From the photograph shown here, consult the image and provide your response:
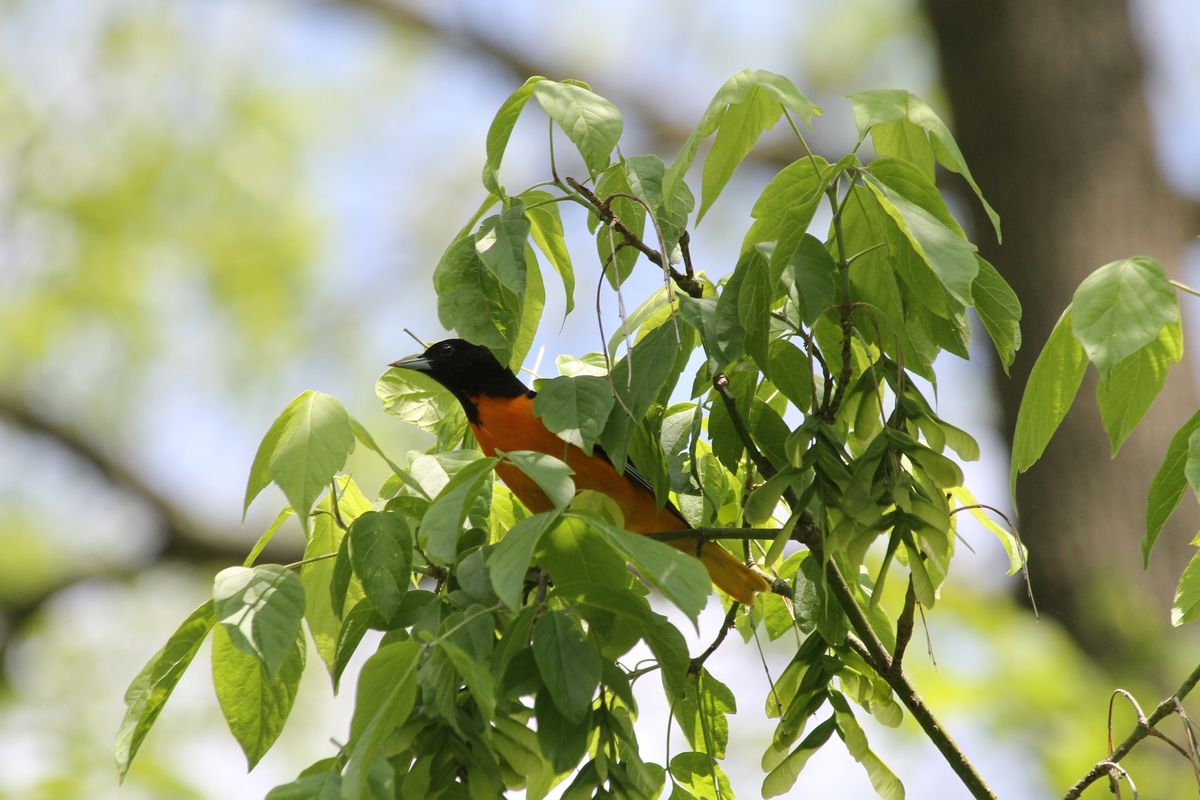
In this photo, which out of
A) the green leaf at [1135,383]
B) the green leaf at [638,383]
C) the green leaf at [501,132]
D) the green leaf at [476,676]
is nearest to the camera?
the green leaf at [476,676]

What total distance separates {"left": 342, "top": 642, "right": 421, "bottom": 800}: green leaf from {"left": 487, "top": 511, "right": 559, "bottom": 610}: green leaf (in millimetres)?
123

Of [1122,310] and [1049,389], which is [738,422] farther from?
[1122,310]

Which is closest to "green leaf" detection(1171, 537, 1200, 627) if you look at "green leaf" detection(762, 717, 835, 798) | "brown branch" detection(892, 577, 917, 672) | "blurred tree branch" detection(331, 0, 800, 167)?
"brown branch" detection(892, 577, 917, 672)

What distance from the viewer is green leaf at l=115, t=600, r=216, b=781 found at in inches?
64.9

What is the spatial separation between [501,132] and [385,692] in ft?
2.58

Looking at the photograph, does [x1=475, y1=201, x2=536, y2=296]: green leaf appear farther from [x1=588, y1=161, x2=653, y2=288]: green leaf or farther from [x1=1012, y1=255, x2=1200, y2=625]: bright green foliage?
[x1=1012, y1=255, x2=1200, y2=625]: bright green foliage

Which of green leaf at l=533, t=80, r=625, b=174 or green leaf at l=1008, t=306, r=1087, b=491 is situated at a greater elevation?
green leaf at l=533, t=80, r=625, b=174

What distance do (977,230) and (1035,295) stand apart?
1.35 feet

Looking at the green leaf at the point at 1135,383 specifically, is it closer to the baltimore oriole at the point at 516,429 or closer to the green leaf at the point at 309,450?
the green leaf at the point at 309,450

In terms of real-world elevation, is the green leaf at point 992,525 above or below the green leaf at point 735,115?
below

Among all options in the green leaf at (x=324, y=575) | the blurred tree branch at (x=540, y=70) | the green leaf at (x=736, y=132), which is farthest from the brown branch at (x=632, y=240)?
the blurred tree branch at (x=540, y=70)

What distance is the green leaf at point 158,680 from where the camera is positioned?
5.41ft

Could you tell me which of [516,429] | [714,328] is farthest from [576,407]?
[516,429]

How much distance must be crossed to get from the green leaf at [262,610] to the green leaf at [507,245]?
454 millimetres
